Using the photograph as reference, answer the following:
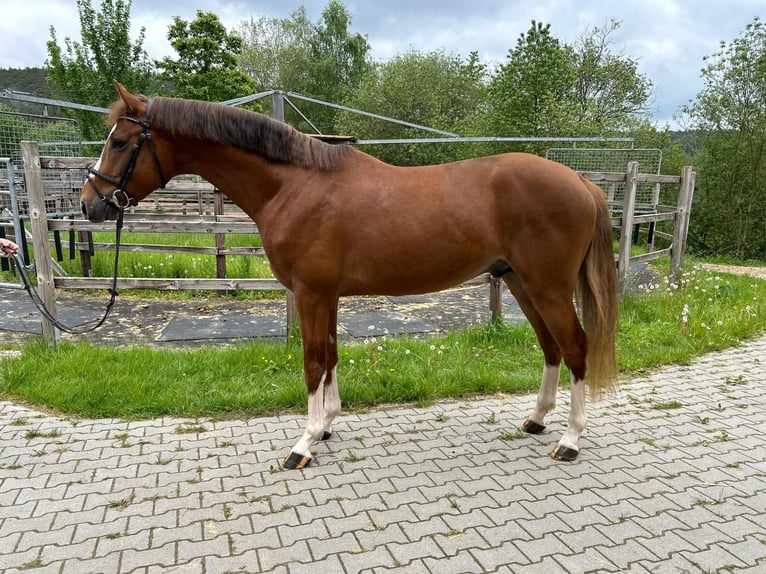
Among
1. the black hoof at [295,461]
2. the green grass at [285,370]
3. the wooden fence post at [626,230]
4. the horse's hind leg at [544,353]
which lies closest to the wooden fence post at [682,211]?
the wooden fence post at [626,230]

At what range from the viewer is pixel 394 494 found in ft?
8.68

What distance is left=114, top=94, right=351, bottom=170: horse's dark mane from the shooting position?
2.84m

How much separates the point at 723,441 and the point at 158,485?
3.51 m

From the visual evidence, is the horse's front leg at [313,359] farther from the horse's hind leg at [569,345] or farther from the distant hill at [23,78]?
the distant hill at [23,78]

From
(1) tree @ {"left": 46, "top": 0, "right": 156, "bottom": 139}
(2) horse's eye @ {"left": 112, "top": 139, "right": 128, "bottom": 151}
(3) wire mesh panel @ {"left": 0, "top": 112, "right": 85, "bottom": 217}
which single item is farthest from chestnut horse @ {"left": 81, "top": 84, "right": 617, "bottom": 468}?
(1) tree @ {"left": 46, "top": 0, "right": 156, "bottom": 139}

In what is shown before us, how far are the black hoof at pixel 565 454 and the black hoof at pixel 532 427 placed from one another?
34 centimetres

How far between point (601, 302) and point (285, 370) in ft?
8.41

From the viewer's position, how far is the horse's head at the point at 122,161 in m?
2.81

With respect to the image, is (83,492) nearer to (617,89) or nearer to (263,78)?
(617,89)

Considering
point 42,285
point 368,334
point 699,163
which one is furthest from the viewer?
point 699,163

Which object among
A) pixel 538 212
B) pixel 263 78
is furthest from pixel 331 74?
pixel 538 212

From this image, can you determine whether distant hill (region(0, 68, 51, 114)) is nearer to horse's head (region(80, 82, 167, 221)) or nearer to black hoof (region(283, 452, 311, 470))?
horse's head (region(80, 82, 167, 221))

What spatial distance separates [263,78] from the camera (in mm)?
35156

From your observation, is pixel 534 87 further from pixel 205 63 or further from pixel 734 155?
pixel 205 63
